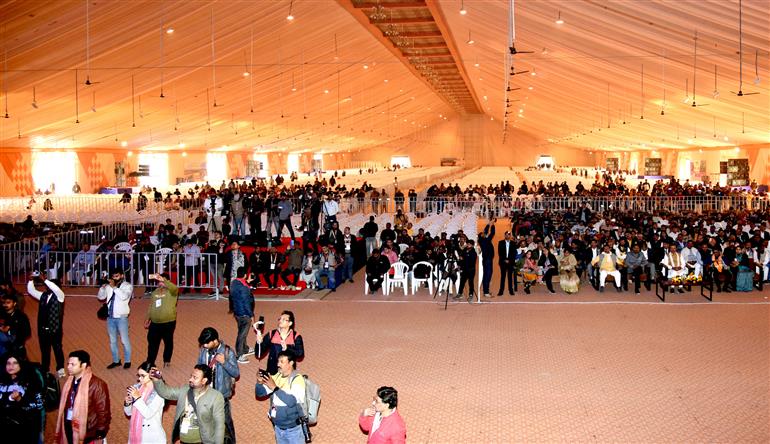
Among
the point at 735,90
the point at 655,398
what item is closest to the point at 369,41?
the point at 735,90

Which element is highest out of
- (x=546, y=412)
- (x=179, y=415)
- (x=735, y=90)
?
(x=735, y=90)

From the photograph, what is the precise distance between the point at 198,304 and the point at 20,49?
7517 mm

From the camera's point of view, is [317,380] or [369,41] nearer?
[317,380]

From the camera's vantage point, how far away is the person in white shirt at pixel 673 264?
39.4 ft

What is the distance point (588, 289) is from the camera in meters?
12.7

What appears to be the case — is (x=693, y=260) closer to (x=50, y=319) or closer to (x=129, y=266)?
(x=129, y=266)

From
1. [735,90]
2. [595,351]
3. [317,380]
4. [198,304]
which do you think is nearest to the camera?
[317,380]

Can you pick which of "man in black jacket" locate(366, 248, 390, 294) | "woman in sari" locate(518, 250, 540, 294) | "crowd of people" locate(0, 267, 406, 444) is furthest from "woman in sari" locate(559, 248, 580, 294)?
"crowd of people" locate(0, 267, 406, 444)

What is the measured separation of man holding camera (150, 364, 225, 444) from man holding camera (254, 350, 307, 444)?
0.31 meters

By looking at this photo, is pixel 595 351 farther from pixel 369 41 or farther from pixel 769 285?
pixel 369 41

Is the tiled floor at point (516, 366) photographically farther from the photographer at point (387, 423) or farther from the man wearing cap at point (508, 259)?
the photographer at point (387, 423)

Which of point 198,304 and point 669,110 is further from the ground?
point 669,110

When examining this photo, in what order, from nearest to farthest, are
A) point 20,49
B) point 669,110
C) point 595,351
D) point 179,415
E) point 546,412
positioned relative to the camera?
point 179,415, point 546,412, point 595,351, point 20,49, point 669,110

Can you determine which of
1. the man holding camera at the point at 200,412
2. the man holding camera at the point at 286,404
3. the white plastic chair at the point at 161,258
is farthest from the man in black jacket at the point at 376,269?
the man holding camera at the point at 200,412
